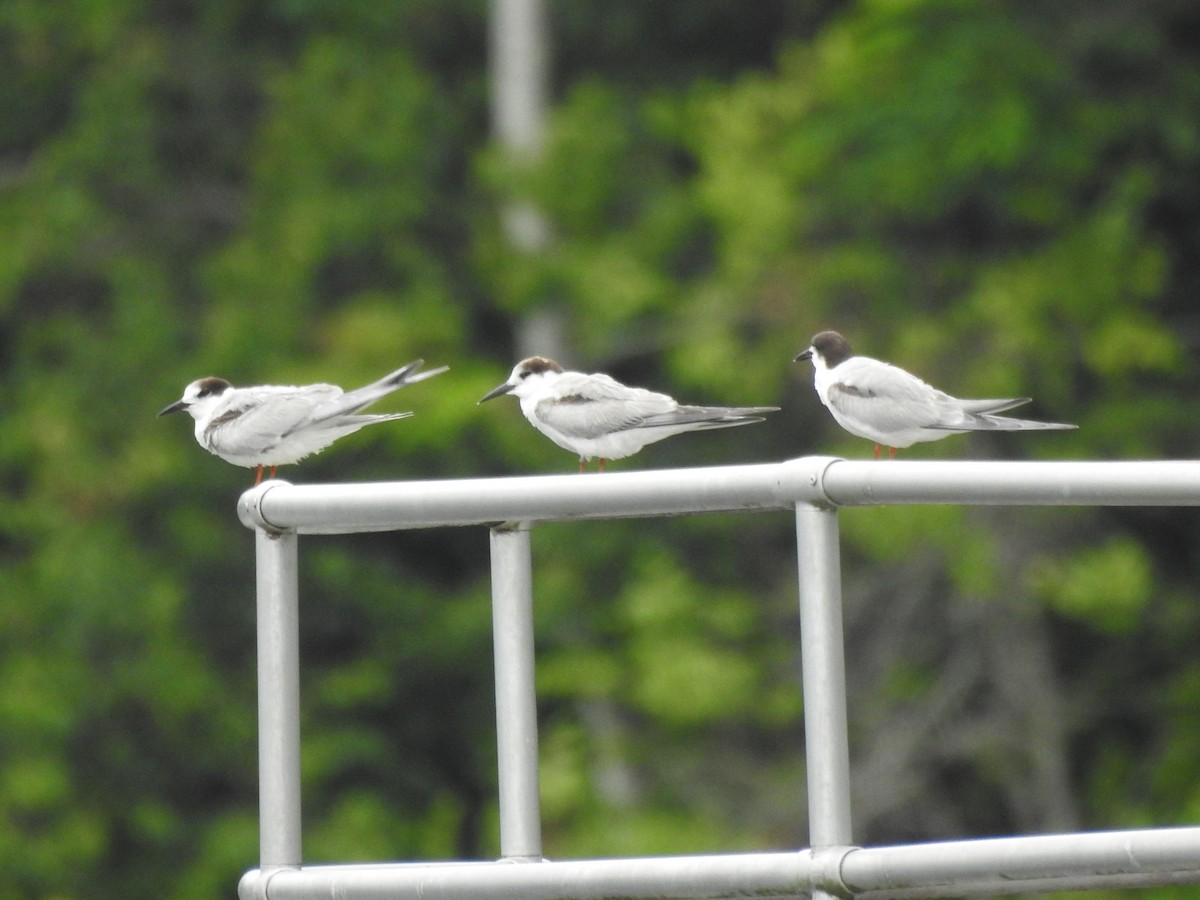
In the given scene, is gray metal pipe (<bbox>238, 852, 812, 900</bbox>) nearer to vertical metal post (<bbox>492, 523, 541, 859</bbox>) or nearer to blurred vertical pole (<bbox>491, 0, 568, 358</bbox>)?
vertical metal post (<bbox>492, 523, 541, 859</bbox>)

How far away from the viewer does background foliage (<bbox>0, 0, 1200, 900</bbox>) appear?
610 inches

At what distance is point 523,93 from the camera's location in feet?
62.3

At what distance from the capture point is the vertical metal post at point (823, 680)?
9.77 ft

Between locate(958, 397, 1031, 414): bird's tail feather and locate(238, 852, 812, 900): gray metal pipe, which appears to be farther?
locate(958, 397, 1031, 414): bird's tail feather

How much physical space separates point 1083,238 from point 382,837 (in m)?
Result: 7.17

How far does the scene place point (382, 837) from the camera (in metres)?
17.6

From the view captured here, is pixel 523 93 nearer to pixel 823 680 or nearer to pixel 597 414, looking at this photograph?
pixel 597 414

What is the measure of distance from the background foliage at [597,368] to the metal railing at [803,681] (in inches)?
451

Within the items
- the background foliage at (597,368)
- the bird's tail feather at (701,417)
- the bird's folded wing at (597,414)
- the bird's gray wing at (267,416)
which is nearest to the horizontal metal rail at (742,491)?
the bird's tail feather at (701,417)

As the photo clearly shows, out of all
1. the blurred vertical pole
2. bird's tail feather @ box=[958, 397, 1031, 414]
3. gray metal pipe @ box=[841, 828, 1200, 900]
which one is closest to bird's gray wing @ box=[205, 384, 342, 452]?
bird's tail feather @ box=[958, 397, 1031, 414]

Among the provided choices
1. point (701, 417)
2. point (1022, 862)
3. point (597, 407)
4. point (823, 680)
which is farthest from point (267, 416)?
point (1022, 862)

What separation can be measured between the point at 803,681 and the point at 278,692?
0.89 meters

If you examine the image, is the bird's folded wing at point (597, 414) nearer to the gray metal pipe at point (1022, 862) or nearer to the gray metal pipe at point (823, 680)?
the gray metal pipe at point (823, 680)

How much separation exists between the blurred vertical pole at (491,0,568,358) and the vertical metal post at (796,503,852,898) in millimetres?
15475
